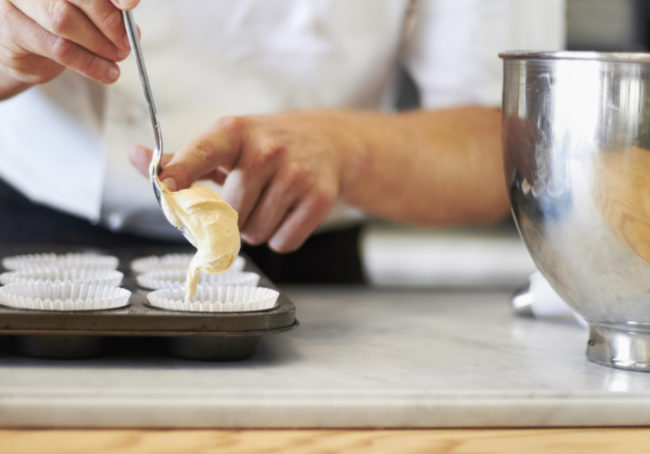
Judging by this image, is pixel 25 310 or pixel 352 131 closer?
pixel 25 310

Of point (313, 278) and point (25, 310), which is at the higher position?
point (25, 310)

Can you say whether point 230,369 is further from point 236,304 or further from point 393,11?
point 393,11

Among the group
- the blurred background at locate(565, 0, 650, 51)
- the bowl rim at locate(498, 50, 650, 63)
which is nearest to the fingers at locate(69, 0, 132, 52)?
the bowl rim at locate(498, 50, 650, 63)

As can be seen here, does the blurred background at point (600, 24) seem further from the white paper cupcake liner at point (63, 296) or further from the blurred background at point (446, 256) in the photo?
the white paper cupcake liner at point (63, 296)

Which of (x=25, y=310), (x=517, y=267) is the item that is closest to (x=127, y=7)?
(x=25, y=310)

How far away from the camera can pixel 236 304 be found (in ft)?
2.07

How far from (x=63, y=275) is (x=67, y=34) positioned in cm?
23

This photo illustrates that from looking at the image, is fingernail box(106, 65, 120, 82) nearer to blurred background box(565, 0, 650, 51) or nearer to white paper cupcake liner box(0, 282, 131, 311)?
white paper cupcake liner box(0, 282, 131, 311)

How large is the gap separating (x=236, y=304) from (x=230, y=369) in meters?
0.05

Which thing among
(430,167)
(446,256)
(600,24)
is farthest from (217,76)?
(446,256)

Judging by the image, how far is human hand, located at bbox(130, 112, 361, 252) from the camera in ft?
2.54

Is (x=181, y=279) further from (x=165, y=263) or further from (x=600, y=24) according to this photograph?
(x=600, y=24)

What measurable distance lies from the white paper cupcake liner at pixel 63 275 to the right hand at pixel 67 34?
174 mm

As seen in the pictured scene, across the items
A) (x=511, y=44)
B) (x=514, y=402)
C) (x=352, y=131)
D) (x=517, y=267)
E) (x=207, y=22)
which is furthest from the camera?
(x=517, y=267)
